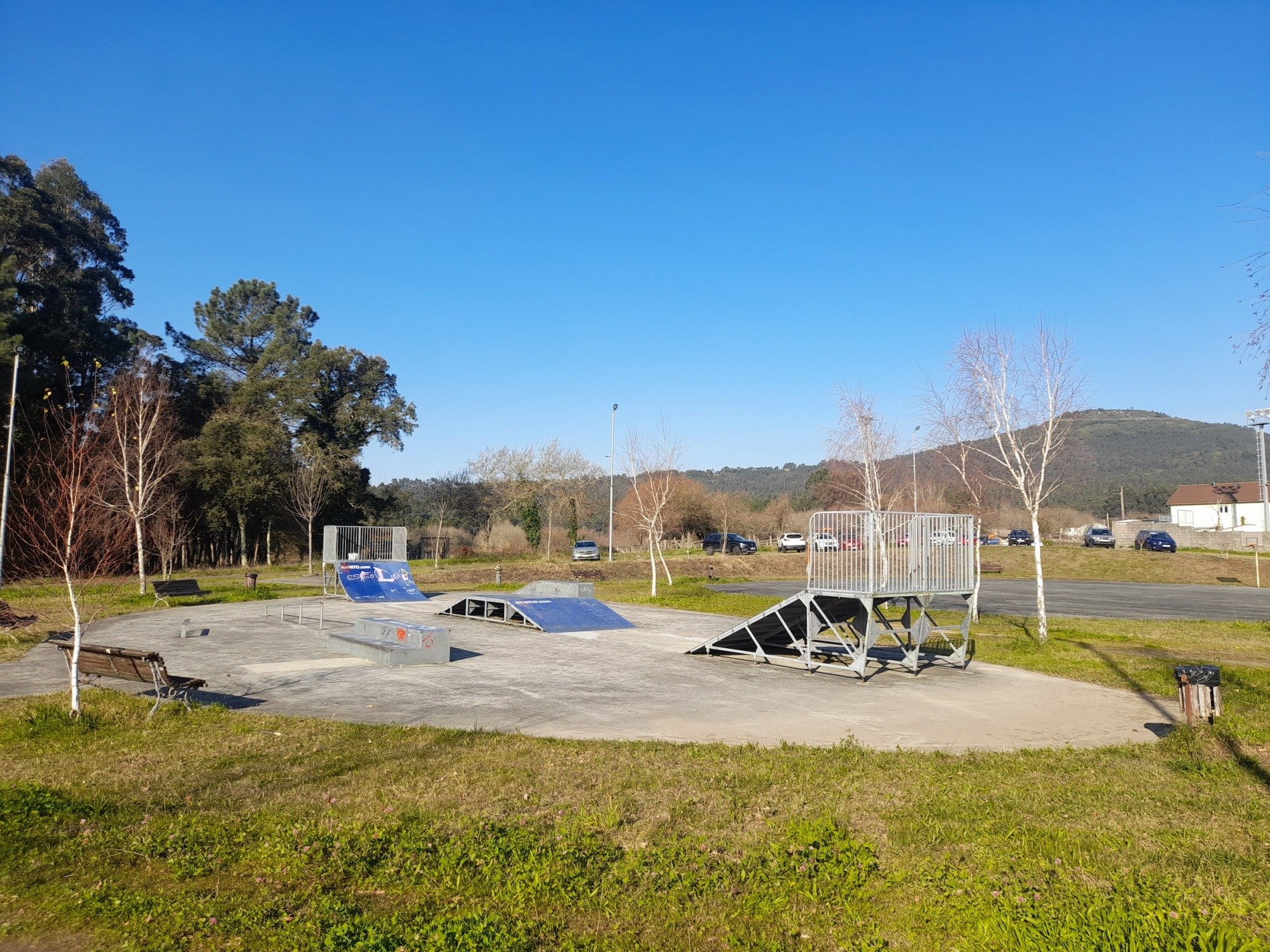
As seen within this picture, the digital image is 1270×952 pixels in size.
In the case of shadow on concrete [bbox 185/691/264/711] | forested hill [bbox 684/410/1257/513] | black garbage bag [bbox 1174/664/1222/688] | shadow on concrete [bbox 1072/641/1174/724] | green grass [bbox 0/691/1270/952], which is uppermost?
forested hill [bbox 684/410/1257/513]

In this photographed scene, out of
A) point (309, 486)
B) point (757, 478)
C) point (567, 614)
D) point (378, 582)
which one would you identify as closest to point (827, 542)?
point (567, 614)

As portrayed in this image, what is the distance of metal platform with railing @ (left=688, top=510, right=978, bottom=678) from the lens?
42.2ft

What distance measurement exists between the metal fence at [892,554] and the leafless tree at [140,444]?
2191cm

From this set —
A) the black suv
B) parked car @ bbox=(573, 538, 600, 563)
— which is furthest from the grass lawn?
the black suv

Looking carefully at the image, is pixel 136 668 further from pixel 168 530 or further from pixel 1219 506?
pixel 1219 506

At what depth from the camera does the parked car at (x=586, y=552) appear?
47.2 meters

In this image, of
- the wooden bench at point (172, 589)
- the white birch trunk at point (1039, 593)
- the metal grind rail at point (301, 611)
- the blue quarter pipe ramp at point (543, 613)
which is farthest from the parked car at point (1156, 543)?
the wooden bench at point (172, 589)

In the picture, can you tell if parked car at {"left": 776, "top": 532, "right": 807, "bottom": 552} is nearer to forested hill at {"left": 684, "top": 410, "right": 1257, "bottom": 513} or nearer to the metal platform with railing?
the metal platform with railing

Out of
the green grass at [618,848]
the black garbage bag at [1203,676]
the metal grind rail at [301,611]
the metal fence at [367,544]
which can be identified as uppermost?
the metal fence at [367,544]

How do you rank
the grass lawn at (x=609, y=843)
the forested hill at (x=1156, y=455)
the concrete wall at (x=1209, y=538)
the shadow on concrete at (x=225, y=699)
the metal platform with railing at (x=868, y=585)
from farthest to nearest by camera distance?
1. the forested hill at (x=1156, y=455)
2. the concrete wall at (x=1209, y=538)
3. the metal platform with railing at (x=868, y=585)
4. the shadow on concrete at (x=225, y=699)
5. the grass lawn at (x=609, y=843)

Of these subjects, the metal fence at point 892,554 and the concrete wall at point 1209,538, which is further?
the concrete wall at point 1209,538

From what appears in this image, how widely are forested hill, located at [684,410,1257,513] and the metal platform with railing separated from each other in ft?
312

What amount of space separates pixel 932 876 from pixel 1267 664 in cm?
1347

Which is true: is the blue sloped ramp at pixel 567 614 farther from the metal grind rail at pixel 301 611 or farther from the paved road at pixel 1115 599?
the paved road at pixel 1115 599
